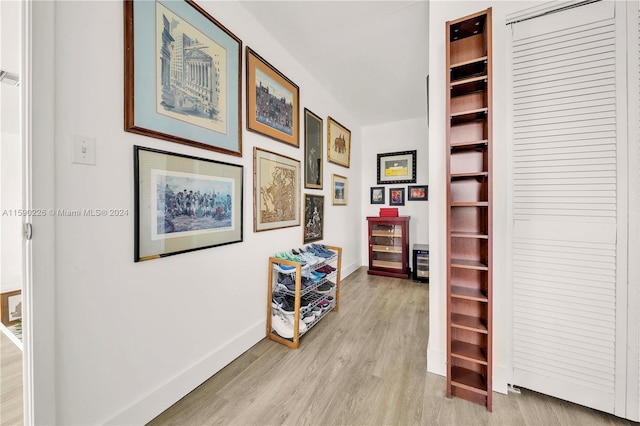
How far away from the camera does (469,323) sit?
154 cm

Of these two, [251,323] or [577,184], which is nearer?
[577,184]

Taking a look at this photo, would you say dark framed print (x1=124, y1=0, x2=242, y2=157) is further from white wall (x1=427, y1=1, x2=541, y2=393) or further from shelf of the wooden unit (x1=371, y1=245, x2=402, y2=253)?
shelf of the wooden unit (x1=371, y1=245, x2=402, y2=253)

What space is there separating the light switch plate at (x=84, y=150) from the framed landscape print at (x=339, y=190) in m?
2.76

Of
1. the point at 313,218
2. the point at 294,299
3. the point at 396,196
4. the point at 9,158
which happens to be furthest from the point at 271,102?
the point at 396,196

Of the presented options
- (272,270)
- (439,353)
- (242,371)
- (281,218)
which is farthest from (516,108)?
(242,371)

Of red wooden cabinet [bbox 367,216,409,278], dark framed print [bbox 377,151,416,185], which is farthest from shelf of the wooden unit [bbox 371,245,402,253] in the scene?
dark framed print [bbox 377,151,416,185]

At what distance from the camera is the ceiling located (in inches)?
75.9

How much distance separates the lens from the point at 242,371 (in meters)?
1.74

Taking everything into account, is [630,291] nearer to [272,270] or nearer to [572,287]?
[572,287]

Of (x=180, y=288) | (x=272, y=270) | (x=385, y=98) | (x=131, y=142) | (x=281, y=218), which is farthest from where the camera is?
(x=385, y=98)

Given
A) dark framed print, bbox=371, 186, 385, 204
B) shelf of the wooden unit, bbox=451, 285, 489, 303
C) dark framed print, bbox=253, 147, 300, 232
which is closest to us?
shelf of the wooden unit, bbox=451, 285, 489, 303

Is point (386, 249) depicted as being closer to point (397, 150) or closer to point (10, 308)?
point (397, 150)

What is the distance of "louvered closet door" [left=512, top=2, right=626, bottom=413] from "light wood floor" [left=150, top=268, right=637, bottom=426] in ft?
0.79

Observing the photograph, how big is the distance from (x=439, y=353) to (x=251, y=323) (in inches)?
57.8
